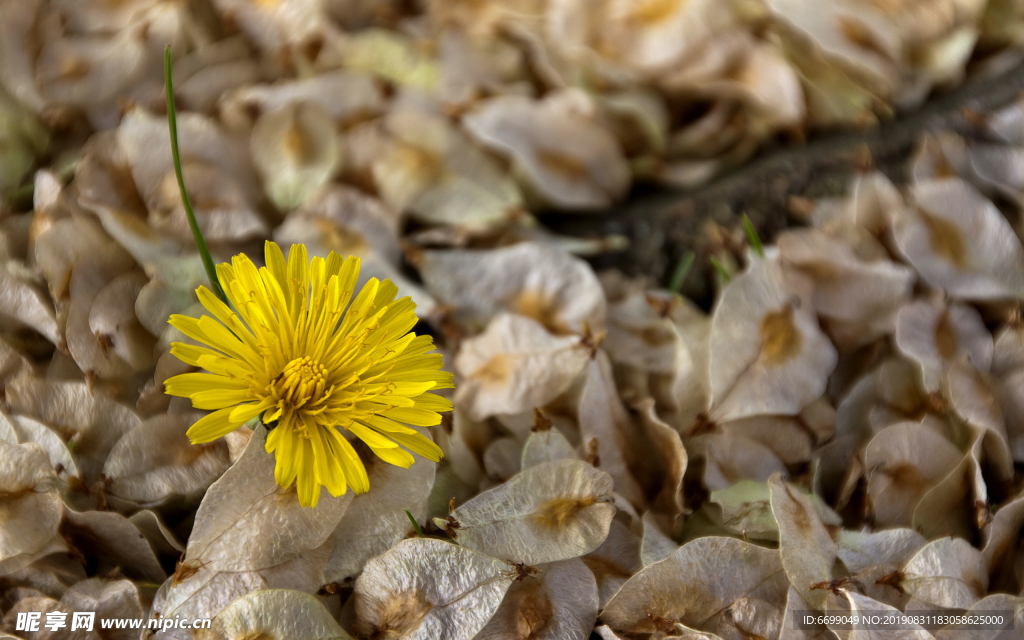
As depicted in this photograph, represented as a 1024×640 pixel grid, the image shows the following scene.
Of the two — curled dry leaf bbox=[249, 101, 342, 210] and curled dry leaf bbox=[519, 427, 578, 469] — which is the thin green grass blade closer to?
curled dry leaf bbox=[519, 427, 578, 469]

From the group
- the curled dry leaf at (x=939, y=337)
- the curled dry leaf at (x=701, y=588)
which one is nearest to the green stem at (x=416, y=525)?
the curled dry leaf at (x=701, y=588)

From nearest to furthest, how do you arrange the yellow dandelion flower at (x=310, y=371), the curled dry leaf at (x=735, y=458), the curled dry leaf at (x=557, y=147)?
the yellow dandelion flower at (x=310, y=371) → the curled dry leaf at (x=735, y=458) → the curled dry leaf at (x=557, y=147)

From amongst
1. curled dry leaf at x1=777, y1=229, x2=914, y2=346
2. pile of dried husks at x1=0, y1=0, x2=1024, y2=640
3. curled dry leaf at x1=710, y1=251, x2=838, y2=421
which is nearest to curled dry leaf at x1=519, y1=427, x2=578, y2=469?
pile of dried husks at x1=0, y1=0, x2=1024, y2=640

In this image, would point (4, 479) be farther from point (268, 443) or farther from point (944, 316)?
point (944, 316)

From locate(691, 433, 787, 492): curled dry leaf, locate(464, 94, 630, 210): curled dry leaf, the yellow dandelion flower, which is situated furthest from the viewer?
locate(464, 94, 630, 210): curled dry leaf

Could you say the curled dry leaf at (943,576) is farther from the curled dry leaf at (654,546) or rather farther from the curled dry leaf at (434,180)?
the curled dry leaf at (434,180)

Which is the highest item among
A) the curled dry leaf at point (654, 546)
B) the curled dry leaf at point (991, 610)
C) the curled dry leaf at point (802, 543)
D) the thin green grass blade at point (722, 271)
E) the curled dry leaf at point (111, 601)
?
the thin green grass blade at point (722, 271)

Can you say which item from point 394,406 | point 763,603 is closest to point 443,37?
point 394,406
